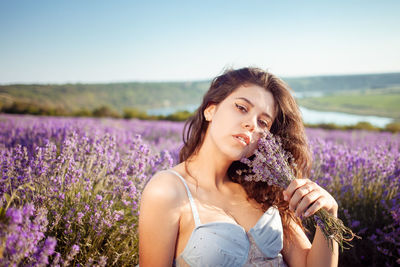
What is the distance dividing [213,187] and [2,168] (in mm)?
1325

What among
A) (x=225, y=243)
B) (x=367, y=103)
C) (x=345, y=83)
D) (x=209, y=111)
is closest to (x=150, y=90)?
(x=345, y=83)

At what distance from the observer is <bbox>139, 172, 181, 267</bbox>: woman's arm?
1150 mm

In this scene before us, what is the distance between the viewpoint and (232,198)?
1.57 meters

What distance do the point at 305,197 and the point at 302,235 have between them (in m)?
0.60

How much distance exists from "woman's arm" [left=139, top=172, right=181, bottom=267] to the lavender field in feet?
0.62

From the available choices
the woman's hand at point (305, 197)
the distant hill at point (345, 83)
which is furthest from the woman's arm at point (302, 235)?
the distant hill at point (345, 83)

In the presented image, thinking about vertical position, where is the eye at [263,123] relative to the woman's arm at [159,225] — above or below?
above

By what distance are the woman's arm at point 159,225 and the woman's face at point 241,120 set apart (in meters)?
0.40

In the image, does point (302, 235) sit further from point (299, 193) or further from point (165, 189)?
point (165, 189)

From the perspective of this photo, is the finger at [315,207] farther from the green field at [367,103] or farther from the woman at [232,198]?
the green field at [367,103]

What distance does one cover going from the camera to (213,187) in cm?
152

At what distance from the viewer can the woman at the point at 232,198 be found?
1.16m

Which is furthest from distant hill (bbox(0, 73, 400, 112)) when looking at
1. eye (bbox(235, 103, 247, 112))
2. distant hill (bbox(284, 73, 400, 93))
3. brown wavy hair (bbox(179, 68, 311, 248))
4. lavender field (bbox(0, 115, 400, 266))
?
eye (bbox(235, 103, 247, 112))

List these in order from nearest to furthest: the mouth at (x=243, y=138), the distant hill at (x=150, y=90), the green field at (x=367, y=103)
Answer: the mouth at (x=243, y=138)
the green field at (x=367, y=103)
the distant hill at (x=150, y=90)
